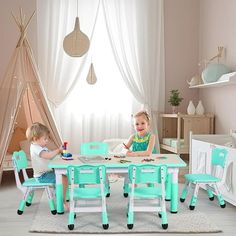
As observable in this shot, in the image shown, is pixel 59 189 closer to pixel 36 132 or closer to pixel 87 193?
pixel 87 193

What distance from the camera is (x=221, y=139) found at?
15.6 feet

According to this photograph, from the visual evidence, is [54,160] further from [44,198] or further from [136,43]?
[136,43]

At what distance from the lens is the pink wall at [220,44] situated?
16.3 feet

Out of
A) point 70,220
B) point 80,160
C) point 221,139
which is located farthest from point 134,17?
point 70,220

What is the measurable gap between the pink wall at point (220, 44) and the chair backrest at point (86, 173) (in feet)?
8.17

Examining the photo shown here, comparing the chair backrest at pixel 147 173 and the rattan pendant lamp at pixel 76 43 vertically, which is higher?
the rattan pendant lamp at pixel 76 43

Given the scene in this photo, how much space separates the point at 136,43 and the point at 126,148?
2.40m

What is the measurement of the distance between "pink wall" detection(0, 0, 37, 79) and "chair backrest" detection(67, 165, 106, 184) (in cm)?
328

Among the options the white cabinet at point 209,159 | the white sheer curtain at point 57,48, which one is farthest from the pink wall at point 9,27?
the white cabinet at point 209,159

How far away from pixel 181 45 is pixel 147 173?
3583 mm

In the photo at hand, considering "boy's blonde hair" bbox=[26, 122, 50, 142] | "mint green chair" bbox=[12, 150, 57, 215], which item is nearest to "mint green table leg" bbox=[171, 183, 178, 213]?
"mint green chair" bbox=[12, 150, 57, 215]

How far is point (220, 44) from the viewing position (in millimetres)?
5320

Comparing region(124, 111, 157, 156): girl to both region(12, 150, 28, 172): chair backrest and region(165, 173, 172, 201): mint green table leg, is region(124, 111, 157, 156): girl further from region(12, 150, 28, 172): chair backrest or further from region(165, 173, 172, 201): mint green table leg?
region(12, 150, 28, 172): chair backrest

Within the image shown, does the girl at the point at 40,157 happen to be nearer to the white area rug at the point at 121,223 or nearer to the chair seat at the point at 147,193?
the white area rug at the point at 121,223
